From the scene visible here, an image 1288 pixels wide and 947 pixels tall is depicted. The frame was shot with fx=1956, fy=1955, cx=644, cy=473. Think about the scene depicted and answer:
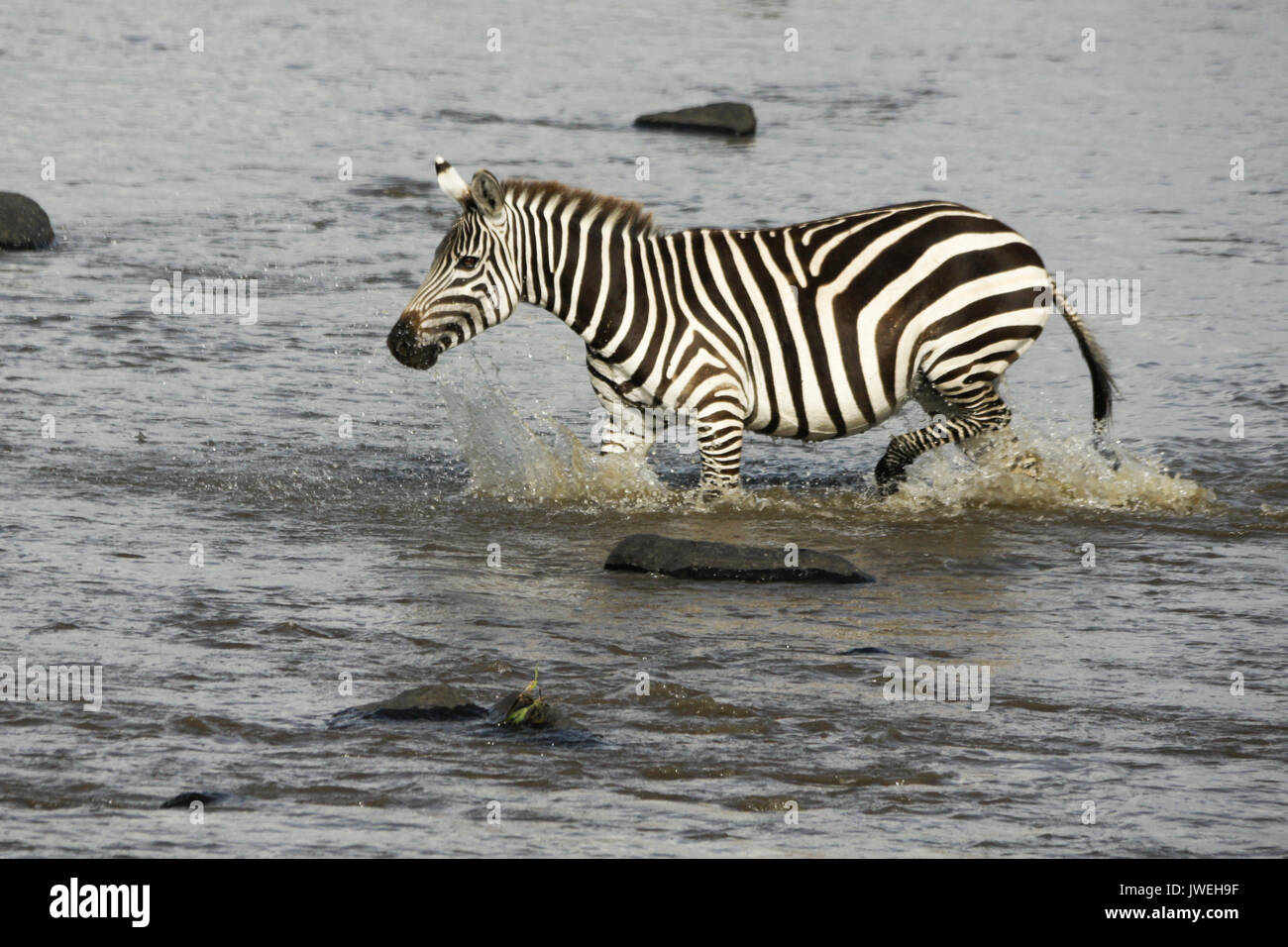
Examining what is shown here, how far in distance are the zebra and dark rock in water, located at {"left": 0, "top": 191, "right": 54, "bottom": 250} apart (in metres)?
7.51

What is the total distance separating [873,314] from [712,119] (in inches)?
501

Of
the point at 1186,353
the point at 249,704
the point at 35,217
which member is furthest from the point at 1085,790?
the point at 35,217

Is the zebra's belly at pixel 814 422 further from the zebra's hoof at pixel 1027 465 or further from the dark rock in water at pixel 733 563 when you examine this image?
the dark rock in water at pixel 733 563

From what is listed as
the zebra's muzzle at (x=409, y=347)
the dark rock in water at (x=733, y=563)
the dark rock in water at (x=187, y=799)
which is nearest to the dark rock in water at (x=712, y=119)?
the zebra's muzzle at (x=409, y=347)

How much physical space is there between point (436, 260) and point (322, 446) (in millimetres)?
1907

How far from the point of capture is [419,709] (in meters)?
7.02

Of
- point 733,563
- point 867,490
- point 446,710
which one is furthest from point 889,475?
point 446,710

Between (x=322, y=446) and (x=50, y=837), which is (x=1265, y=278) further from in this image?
(x=50, y=837)

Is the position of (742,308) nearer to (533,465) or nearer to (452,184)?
(533,465)

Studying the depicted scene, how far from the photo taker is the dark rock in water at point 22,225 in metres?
16.2

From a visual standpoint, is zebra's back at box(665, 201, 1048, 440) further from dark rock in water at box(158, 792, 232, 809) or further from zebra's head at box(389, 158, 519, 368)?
dark rock in water at box(158, 792, 232, 809)

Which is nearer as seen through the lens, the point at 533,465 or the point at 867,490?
the point at 533,465

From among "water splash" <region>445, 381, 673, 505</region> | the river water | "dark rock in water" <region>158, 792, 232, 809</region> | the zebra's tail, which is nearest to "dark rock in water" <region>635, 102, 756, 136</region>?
the river water

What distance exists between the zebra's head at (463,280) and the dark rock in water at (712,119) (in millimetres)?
12761
